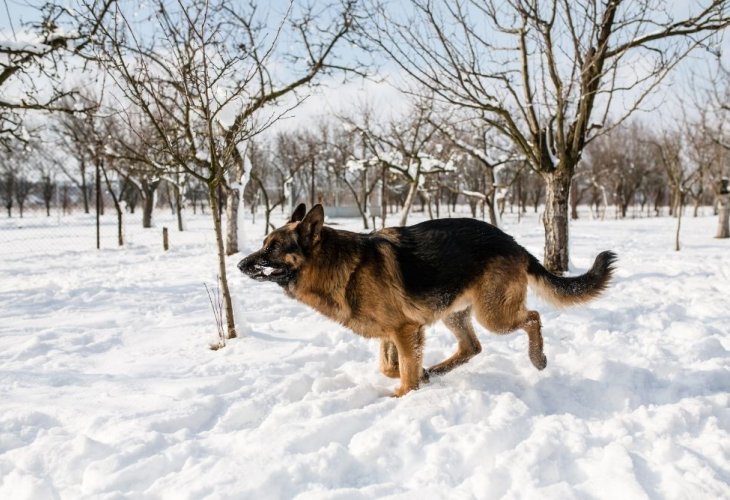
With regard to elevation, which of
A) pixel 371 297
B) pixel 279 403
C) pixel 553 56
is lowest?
pixel 279 403

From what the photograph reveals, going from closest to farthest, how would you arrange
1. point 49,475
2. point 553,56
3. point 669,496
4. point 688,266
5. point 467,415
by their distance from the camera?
point 669,496
point 49,475
point 467,415
point 553,56
point 688,266

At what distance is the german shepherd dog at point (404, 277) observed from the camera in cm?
358

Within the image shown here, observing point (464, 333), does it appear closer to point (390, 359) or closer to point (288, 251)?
point (390, 359)

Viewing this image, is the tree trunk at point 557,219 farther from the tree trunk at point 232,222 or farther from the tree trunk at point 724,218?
the tree trunk at point 724,218

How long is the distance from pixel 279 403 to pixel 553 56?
7.64 m

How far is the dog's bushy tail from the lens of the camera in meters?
4.15

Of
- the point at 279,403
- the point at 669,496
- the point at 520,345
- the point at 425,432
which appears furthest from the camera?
the point at 520,345

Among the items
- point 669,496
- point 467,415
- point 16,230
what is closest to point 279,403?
point 467,415

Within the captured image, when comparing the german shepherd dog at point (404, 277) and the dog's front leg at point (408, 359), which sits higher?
the german shepherd dog at point (404, 277)

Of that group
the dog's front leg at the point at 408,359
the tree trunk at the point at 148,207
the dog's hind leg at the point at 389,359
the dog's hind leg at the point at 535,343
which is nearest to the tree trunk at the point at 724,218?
the dog's hind leg at the point at 535,343

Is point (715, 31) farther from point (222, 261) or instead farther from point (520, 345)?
point (222, 261)

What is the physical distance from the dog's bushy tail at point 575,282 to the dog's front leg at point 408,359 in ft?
4.22

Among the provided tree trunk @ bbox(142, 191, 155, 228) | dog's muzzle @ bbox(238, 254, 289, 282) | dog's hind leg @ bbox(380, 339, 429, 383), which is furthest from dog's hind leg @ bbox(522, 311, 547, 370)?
tree trunk @ bbox(142, 191, 155, 228)

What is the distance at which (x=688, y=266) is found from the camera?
404 inches
